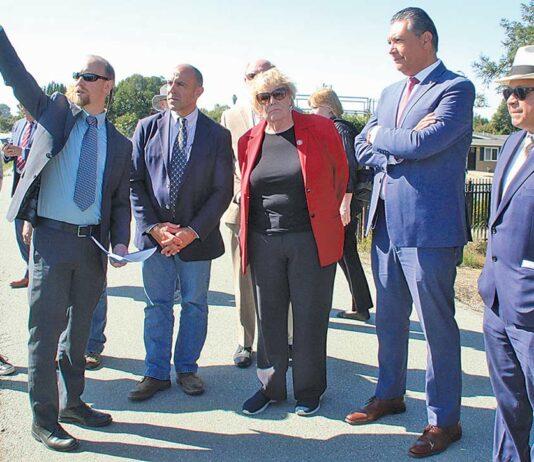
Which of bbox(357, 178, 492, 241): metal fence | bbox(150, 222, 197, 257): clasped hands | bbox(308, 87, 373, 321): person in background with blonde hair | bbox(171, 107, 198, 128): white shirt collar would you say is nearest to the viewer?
bbox(150, 222, 197, 257): clasped hands

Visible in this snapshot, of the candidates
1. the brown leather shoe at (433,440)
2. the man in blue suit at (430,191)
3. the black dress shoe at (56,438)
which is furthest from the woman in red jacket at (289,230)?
the black dress shoe at (56,438)

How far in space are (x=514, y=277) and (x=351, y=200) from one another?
3.32m

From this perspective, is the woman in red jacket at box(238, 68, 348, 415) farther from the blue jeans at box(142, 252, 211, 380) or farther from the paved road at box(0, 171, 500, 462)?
the blue jeans at box(142, 252, 211, 380)

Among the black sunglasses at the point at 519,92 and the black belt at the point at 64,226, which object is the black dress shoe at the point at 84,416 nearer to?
the black belt at the point at 64,226

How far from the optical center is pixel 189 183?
4.52 m

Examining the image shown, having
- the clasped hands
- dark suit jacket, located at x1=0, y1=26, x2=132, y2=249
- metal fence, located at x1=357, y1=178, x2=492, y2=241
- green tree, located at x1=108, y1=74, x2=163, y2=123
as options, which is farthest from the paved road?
green tree, located at x1=108, y1=74, x2=163, y2=123

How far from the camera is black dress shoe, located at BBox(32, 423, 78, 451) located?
3627mm

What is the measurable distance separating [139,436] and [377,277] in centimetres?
193

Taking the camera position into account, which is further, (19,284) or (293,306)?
(19,284)

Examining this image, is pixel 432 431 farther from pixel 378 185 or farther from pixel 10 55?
pixel 10 55

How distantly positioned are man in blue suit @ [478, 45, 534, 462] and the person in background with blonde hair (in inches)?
106

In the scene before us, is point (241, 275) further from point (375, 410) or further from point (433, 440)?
point (433, 440)

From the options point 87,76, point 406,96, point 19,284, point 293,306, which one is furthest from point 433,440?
point 19,284

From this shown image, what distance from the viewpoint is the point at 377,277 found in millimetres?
4137
